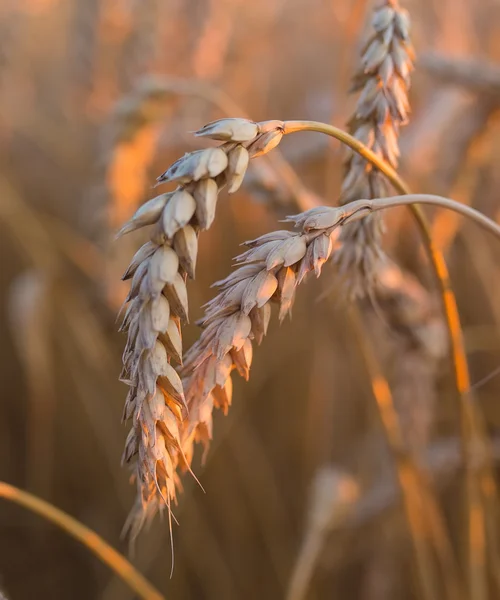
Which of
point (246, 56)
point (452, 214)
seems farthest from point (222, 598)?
point (246, 56)

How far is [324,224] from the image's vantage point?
0.32 metres

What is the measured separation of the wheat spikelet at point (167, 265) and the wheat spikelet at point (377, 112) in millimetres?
140

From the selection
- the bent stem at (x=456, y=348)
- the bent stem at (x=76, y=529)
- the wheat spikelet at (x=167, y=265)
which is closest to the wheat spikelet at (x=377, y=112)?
the bent stem at (x=456, y=348)

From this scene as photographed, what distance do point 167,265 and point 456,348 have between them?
284mm

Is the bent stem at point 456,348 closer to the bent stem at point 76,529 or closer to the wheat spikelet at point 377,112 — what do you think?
the wheat spikelet at point 377,112

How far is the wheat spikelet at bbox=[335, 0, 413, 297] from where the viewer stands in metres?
0.42

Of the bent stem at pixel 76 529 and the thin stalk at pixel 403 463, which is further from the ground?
the bent stem at pixel 76 529

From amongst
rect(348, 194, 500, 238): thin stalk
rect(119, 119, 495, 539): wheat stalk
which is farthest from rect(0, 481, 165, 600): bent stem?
rect(348, 194, 500, 238): thin stalk

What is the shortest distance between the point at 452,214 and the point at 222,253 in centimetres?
70

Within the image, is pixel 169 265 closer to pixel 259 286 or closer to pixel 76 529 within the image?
pixel 259 286

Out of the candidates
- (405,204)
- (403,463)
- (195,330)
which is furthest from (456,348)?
(195,330)

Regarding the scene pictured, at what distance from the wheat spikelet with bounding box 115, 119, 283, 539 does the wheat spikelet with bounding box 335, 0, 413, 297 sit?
14 centimetres

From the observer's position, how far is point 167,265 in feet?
0.92

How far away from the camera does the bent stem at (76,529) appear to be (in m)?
0.40
